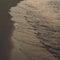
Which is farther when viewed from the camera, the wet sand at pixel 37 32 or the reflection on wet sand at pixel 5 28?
the reflection on wet sand at pixel 5 28

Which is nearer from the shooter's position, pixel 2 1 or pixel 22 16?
pixel 22 16

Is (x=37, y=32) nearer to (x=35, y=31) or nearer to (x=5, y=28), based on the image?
(x=35, y=31)

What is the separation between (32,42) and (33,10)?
130 mm

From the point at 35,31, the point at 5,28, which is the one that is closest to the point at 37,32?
the point at 35,31

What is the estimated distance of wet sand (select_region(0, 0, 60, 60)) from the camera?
2.53ft

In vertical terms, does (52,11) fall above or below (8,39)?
above

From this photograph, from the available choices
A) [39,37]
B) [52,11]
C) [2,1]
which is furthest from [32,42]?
[2,1]

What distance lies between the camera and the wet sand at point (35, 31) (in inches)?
30.4

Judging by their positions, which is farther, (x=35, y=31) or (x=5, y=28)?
(x=5, y=28)

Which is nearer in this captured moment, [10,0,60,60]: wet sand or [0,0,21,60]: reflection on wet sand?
[10,0,60,60]: wet sand

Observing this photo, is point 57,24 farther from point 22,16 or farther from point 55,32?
point 22,16

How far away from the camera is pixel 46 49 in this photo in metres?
Answer: 0.78

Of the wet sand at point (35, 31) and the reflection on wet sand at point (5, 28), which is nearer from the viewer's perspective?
Result: the wet sand at point (35, 31)

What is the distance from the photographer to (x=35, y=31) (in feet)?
2.61
